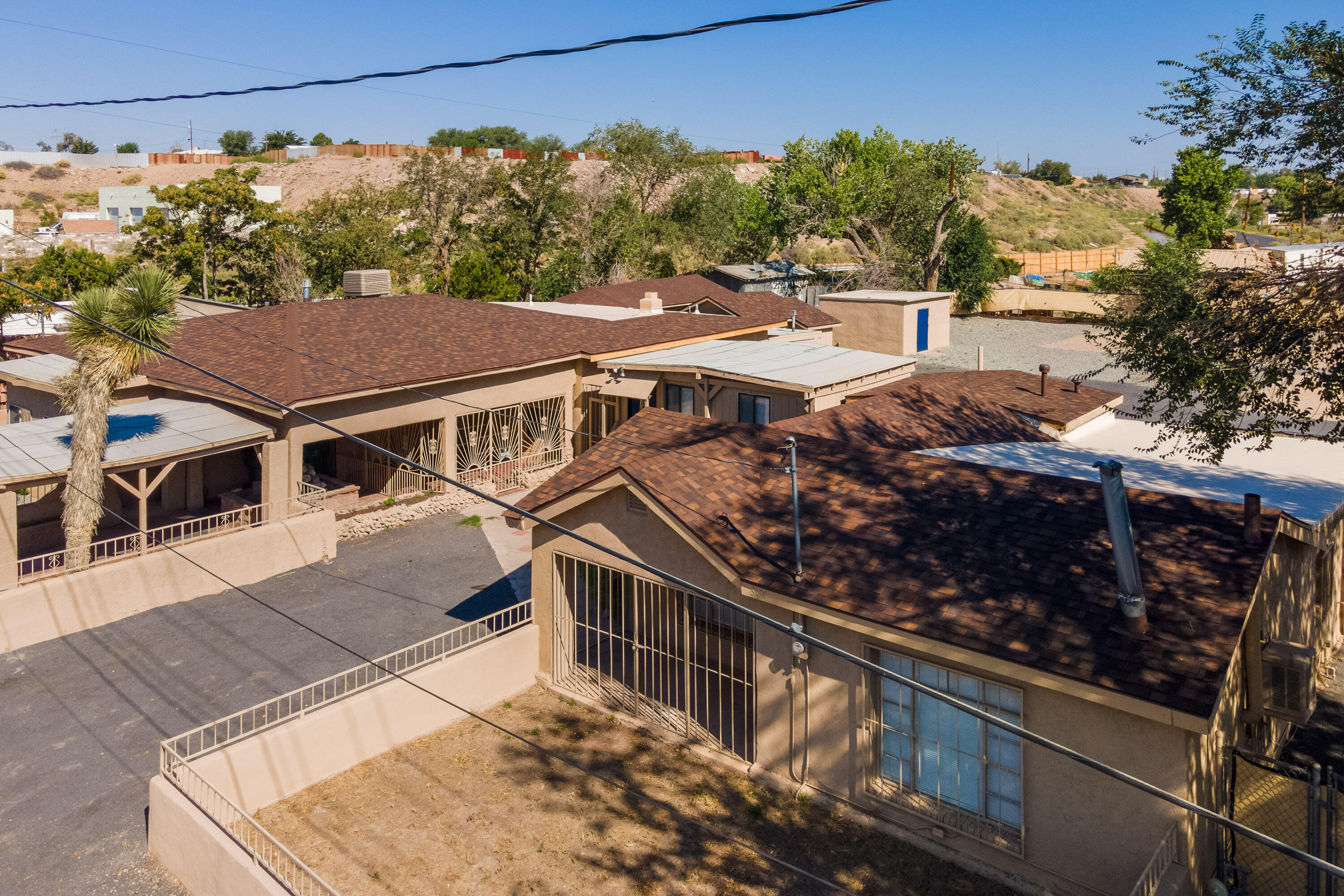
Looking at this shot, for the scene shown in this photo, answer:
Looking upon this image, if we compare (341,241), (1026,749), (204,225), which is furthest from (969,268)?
(1026,749)

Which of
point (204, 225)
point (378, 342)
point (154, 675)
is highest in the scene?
point (204, 225)

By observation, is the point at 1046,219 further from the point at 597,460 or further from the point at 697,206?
the point at 597,460

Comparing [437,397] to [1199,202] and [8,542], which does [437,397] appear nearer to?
[8,542]

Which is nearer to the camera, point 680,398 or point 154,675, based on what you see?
point 154,675

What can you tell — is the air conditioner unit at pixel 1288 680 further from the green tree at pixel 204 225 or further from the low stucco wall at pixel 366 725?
the green tree at pixel 204 225

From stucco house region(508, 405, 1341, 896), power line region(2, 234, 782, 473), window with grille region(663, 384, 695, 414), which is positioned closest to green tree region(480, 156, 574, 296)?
power line region(2, 234, 782, 473)

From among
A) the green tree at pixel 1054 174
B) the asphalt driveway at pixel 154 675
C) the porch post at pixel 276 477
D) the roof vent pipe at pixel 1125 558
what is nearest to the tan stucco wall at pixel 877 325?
the asphalt driveway at pixel 154 675

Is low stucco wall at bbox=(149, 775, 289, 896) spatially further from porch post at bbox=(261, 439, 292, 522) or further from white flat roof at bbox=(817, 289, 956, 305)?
white flat roof at bbox=(817, 289, 956, 305)
